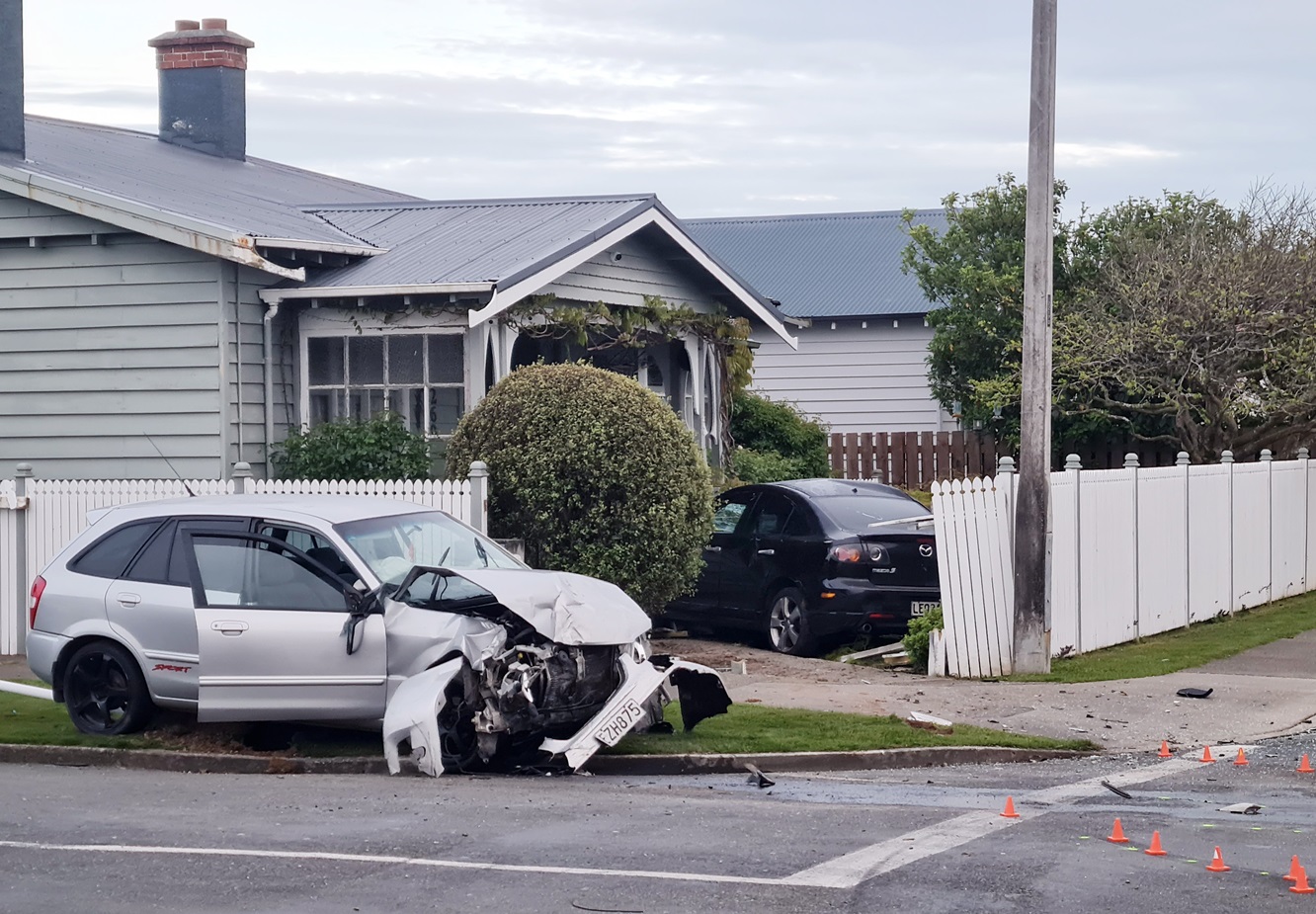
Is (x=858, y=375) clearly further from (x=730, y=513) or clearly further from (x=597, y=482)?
(x=597, y=482)

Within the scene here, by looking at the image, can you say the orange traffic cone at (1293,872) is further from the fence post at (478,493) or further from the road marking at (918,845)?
the fence post at (478,493)

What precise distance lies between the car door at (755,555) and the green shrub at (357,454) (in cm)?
339

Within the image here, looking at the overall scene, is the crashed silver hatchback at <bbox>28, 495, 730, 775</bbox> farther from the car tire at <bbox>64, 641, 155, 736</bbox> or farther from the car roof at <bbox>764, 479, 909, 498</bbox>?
the car roof at <bbox>764, 479, 909, 498</bbox>

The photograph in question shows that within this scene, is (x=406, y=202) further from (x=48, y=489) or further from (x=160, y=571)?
(x=160, y=571)

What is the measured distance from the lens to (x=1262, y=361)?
80.9 feet

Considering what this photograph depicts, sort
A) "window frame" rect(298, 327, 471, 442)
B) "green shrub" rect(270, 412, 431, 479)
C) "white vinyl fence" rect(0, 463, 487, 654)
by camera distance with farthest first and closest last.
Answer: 1. "window frame" rect(298, 327, 471, 442)
2. "green shrub" rect(270, 412, 431, 479)
3. "white vinyl fence" rect(0, 463, 487, 654)

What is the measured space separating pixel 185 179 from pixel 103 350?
12.3 feet

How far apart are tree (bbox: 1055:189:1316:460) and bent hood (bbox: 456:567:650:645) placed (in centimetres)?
1564

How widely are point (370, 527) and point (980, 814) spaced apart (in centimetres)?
440

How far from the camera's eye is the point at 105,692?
11.1m

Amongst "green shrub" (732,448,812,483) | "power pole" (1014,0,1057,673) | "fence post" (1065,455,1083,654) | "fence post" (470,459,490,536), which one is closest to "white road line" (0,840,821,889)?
"fence post" (470,459,490,536)

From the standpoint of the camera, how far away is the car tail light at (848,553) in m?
15.0

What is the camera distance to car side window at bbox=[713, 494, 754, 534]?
642 inches

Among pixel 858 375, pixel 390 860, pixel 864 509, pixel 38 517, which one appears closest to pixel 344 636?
pixel 390 860
